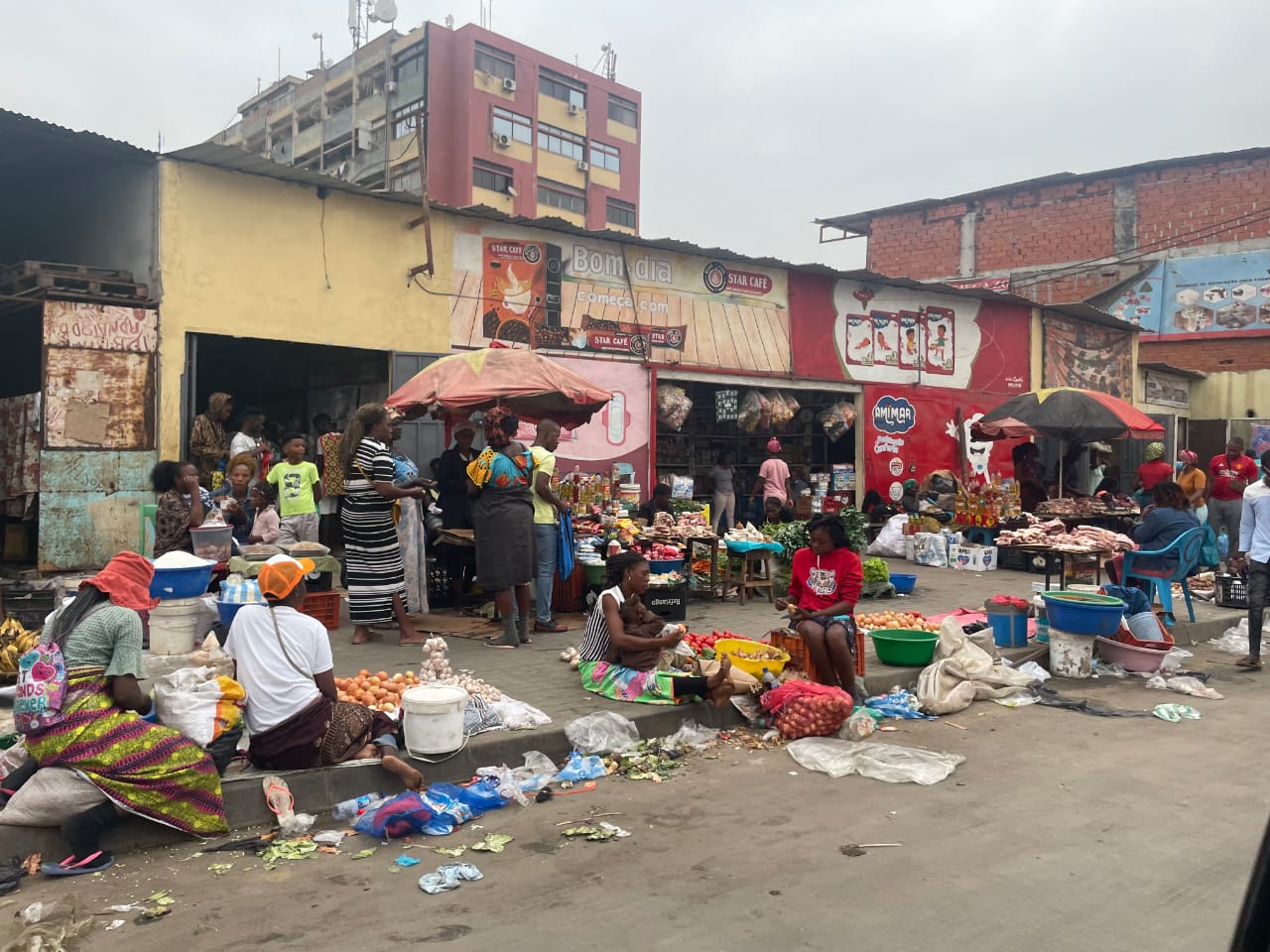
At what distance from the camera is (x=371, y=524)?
8.11m

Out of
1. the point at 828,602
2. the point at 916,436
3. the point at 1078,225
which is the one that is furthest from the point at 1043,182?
the point at 828,602

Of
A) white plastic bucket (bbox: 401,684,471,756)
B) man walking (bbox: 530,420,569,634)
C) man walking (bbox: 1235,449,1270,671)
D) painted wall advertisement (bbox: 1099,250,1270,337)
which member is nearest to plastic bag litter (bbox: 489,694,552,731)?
white plastic bucket (bbox: 401,684,471,756)

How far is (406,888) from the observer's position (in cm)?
388

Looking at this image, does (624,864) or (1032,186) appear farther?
(1032,186)

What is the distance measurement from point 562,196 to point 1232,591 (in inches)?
1647

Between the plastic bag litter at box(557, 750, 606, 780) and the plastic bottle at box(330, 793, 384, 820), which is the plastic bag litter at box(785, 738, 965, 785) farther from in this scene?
the plastic bottle at box(330, 793, 384, 820)

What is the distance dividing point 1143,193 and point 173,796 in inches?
1170

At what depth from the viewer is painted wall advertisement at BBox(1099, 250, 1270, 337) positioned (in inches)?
983

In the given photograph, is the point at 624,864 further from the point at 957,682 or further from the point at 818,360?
the point at 818,360

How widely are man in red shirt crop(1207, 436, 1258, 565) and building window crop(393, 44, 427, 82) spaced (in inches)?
1516

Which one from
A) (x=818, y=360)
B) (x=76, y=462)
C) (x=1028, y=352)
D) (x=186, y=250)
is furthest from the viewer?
(x=1028, y=352)

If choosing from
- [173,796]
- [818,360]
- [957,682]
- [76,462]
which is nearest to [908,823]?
[957,682]

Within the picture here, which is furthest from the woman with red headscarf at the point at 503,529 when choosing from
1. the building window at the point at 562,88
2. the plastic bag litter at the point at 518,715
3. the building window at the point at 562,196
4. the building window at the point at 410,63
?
the building window at the point at 562,88

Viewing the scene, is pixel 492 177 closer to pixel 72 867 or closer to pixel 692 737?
pixel 692 737
